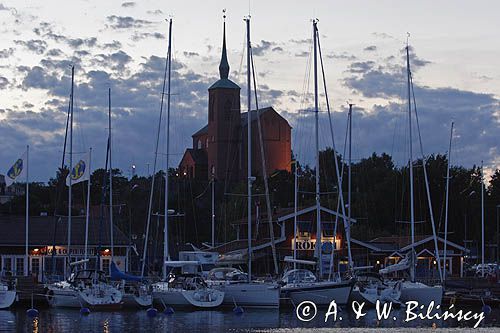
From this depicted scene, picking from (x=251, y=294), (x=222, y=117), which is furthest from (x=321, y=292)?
(x=222, y=117)

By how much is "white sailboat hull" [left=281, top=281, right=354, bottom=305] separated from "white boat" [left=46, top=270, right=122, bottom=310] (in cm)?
1009

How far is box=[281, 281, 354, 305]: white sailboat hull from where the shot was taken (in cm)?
5572

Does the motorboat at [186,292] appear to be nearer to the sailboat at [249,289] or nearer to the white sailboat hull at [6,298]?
the sailboat at [249,289]

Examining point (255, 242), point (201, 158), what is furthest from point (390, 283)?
point (201, 158)

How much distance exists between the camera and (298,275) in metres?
58.8

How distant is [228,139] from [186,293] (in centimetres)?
11662

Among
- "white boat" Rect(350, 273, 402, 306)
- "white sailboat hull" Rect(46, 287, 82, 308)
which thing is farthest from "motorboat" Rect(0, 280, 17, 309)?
"white boat" Rect(350, 273, 402, 306)

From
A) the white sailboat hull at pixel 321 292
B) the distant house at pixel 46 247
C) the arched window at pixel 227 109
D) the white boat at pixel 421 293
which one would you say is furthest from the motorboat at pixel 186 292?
the arched window at pixel 227 109

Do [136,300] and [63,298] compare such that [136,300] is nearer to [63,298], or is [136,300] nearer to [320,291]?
[63,298]

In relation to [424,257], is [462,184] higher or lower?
higher

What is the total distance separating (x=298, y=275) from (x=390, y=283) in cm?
576

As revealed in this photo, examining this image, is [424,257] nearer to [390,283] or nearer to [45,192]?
[390,283]

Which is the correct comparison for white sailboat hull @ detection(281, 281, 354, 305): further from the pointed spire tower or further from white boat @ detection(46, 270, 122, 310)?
the pointed spire tower

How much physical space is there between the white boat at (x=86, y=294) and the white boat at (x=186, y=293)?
2588 mm
